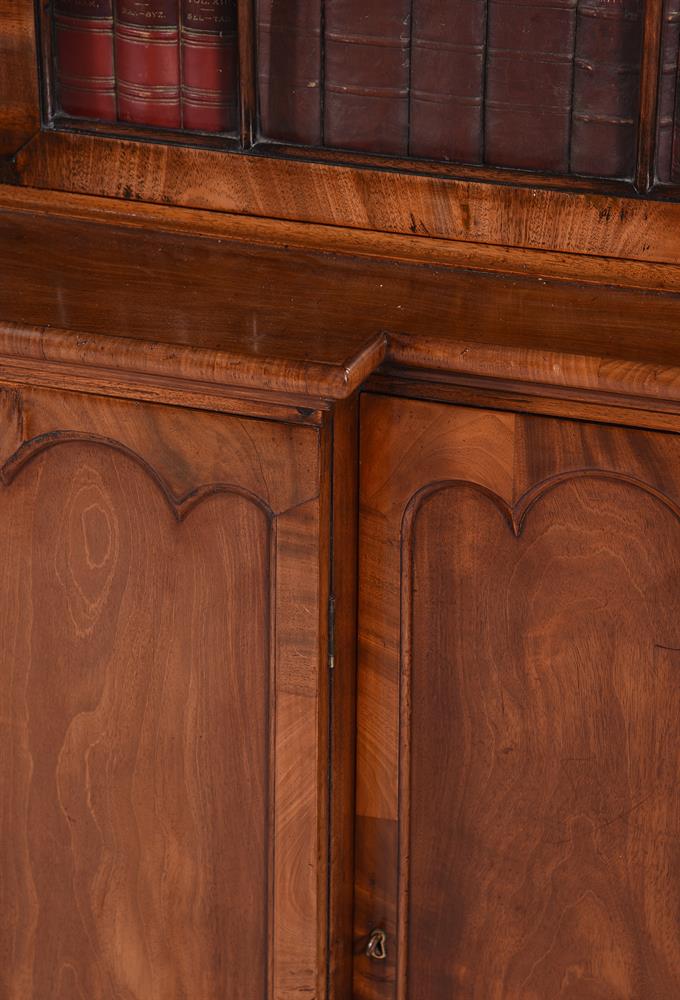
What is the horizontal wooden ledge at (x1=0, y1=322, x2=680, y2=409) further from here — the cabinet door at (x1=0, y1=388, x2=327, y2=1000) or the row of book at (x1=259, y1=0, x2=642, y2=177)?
the row of book at (x1=259, y1=0, x2=642, y2=177)

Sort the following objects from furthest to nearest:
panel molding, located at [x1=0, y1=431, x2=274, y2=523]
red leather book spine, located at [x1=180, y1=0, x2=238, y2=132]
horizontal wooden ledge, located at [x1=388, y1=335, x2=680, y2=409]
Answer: red leather book spine, located at [x1=180, y1=0, x2=238, y2=132]
panel molding, located at [x1=0, y1=431, x2=274, y2=523]
horizontal wooden ledge, located at [x1=388, y1=335, x2=680, y2=409]

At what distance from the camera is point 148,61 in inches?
56.1

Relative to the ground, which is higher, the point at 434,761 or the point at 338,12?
Result: the point at 338,12

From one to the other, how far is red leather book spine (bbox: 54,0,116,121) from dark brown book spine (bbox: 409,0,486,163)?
0.30 metres

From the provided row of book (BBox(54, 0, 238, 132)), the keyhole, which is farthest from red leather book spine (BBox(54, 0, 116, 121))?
the keyhole

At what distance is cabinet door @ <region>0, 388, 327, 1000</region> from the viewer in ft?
4.19

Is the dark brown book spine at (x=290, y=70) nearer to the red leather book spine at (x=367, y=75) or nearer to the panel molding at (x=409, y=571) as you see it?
the red leather book spine at (x=367, y=75)

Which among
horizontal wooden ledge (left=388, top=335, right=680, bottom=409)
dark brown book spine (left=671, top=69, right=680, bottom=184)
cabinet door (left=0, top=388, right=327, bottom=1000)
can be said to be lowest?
cabinet door (left=0, top=388, right=327, bottom=1000)

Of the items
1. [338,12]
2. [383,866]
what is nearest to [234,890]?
[383,866]

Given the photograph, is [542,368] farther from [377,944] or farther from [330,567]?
[377,944]

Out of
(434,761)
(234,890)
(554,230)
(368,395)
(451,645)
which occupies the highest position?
(554,230)

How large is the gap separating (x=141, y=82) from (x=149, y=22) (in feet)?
0.19

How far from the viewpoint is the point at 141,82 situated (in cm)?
144

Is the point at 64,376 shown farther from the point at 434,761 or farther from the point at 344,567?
the point at 434,761
